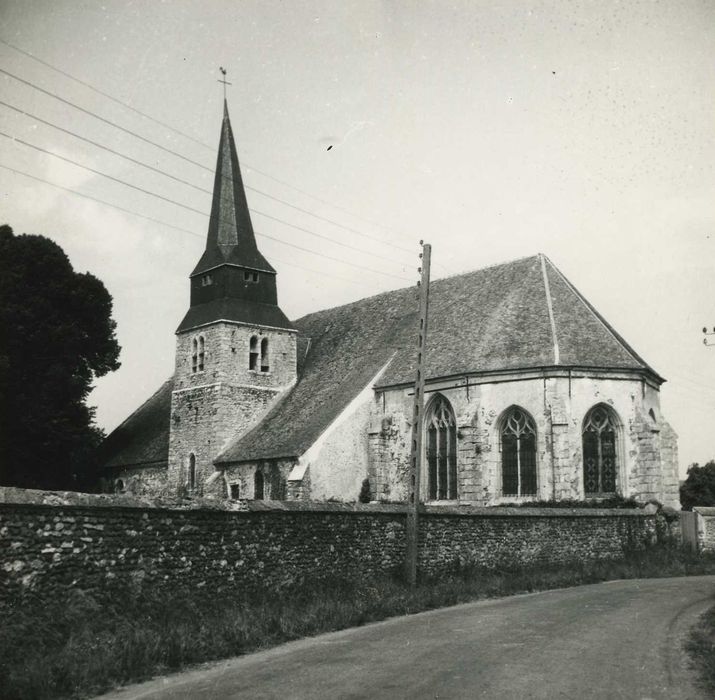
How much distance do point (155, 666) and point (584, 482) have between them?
67.9ft

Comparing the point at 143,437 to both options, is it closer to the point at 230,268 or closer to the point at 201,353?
the point at 201,353

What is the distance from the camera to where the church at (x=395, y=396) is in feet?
92.3

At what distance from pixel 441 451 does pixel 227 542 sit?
720 inches

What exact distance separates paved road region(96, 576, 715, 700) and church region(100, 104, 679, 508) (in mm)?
14423

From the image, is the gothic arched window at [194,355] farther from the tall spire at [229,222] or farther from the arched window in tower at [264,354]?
the tall spire at [229,222]

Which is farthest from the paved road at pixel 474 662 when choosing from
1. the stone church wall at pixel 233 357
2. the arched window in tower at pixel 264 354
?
the arched window in tower at pixel 264 354

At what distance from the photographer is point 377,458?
31547 mm

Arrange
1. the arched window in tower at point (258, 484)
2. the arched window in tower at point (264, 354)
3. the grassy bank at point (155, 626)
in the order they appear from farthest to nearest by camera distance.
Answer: the arched window in tower at point (264, 354) < the arched window in tower at point (258, 484) < the grassy bank at point (155, 626)

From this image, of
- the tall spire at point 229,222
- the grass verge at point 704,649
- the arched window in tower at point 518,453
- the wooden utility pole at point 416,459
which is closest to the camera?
the grass verge at point 704,649

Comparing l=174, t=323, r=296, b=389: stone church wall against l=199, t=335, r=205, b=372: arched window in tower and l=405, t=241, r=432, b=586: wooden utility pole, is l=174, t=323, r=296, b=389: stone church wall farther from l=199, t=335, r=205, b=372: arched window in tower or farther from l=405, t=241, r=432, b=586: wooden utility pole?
l=405, t=241, r=432, b=586: wooden utility pole

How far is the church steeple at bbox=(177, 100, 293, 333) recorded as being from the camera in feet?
121

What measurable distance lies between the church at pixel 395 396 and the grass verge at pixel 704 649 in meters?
15.2

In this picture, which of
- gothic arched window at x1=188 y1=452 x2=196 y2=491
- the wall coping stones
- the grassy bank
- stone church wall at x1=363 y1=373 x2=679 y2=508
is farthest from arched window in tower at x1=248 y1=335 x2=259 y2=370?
the grassy bank

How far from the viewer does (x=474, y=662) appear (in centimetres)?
927
